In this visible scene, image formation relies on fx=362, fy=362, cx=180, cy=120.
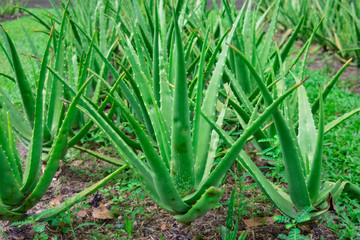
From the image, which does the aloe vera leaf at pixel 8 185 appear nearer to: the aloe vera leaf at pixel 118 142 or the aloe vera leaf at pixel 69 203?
the aloe vera leaf at pixel 69 203

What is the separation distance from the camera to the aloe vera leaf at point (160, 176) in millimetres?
1011

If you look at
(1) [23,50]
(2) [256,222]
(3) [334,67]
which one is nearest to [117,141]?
(2) [256,222]

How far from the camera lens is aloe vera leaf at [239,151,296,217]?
117cm

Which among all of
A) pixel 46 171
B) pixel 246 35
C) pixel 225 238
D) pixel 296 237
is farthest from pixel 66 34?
pixel 296 237

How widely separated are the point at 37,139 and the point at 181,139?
50 centimetres

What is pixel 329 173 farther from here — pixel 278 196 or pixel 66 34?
pixel 66 34

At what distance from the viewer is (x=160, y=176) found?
1053mm

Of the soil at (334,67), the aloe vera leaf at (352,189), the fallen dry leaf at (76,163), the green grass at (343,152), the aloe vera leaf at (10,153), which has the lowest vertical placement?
the soil at (334,67)

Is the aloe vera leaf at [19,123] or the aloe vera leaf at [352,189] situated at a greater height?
the aloe vera leaf at [19,123]

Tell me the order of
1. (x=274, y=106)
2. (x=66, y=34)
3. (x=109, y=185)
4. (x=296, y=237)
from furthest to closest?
(x=66, y=34)
(x=109, y=185)
(x=296, y=237)
(x=274, y=106)

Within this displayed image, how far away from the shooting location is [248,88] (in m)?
1.99

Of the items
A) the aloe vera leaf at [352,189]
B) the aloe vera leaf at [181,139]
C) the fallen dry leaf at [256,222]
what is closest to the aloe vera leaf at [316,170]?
the aloe vera leaf at [352,189]

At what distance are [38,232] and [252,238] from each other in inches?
31.5

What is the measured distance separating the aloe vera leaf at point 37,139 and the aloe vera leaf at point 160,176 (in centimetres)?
30
